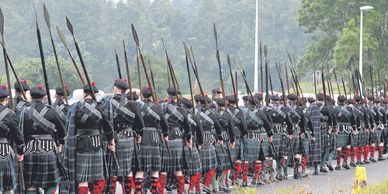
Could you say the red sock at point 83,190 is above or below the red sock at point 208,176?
above

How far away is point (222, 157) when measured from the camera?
15.0 m

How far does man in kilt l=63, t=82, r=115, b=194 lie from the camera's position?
1119 cm

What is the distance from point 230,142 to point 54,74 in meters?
37.4

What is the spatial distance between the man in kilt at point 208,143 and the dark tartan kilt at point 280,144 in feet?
6.50

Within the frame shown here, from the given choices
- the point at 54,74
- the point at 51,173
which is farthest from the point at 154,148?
the point at 54,74

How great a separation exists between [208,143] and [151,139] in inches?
74.4

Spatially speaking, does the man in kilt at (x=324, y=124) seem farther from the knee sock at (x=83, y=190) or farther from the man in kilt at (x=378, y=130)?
the knee sock at (x=83, y=190)

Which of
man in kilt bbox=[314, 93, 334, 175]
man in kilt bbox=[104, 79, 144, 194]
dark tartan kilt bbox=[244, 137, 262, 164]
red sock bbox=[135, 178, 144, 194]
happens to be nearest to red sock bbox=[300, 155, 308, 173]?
man in kilt bbox=[314, 93, 334, 175]

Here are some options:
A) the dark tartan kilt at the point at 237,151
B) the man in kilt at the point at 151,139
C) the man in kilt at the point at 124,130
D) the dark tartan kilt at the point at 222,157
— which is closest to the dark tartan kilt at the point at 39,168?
the man in kilt at the point at 124,130

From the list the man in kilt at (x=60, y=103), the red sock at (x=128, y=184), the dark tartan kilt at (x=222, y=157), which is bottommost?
the red sock at (x=128, y=184)

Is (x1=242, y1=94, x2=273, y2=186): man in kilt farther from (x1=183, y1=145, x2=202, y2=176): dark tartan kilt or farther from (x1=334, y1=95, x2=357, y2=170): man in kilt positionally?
(x1=334, y1=95, x2=357, y2=170): man in kilt

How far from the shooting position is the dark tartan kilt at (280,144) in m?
16.4

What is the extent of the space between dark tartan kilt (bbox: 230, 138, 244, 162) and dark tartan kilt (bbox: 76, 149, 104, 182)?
438 centimetres

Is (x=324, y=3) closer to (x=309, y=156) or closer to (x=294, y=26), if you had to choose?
(x=309, y=156)
